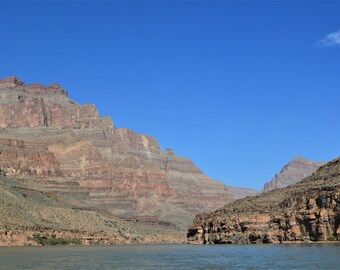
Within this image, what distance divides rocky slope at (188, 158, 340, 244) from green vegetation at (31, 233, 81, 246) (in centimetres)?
3427

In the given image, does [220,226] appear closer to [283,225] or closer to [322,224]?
[283,225]

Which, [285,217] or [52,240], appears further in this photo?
[52,240]

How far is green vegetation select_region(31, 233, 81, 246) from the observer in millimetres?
171575

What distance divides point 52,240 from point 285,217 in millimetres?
69633

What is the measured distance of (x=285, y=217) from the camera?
412 feet

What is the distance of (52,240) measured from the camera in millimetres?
177250

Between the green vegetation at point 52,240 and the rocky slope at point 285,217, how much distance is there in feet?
112

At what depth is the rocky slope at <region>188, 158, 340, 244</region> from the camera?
388ft

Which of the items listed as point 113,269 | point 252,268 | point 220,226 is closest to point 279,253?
point 252,268

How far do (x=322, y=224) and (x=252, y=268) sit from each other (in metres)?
44.4

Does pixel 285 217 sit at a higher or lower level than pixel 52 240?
lower

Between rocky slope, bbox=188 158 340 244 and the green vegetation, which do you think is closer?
rocky slope, bbox=188 158 340 244

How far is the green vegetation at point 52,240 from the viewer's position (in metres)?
172

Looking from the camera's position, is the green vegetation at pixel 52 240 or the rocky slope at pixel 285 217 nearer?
the rocky slope at pixel 285 217
